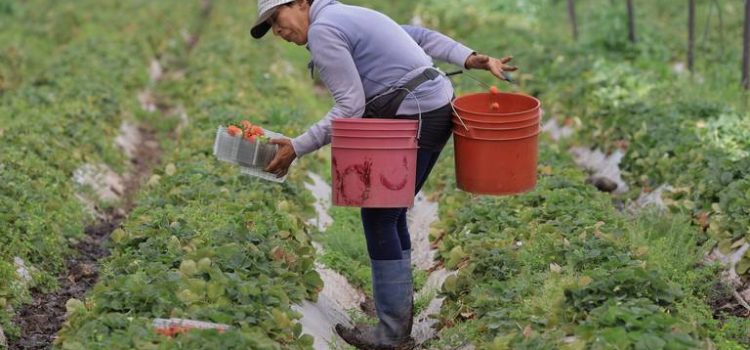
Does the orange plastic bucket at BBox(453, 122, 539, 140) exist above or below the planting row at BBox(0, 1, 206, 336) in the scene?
above

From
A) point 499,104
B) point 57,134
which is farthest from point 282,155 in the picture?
point 57,134

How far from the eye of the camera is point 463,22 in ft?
52.2

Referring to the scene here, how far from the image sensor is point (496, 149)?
519cm

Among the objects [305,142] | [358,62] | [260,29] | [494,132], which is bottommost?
[494,132]

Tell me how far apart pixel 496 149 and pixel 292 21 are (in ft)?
3.65

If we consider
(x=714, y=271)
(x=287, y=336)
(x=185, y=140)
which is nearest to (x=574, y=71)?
(x=185, y=140)

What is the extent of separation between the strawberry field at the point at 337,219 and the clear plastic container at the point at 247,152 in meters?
0.45

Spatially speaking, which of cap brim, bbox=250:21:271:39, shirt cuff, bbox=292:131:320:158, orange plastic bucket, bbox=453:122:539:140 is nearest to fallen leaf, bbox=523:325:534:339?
orange plastic bucket, bbox=453:122:539:140

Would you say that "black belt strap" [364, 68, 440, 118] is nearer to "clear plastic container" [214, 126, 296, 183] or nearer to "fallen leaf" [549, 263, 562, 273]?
"clear plastic container" [214, 126, 296, 183]

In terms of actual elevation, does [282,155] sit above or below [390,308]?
above

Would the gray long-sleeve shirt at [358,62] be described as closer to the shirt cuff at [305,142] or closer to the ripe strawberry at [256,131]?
the shirt cuff at [305,142]

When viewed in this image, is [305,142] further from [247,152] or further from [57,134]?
[57,134]

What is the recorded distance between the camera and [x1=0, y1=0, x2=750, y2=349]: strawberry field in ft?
15.8

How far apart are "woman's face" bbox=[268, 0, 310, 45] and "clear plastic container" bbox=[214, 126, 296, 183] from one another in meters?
0.46
